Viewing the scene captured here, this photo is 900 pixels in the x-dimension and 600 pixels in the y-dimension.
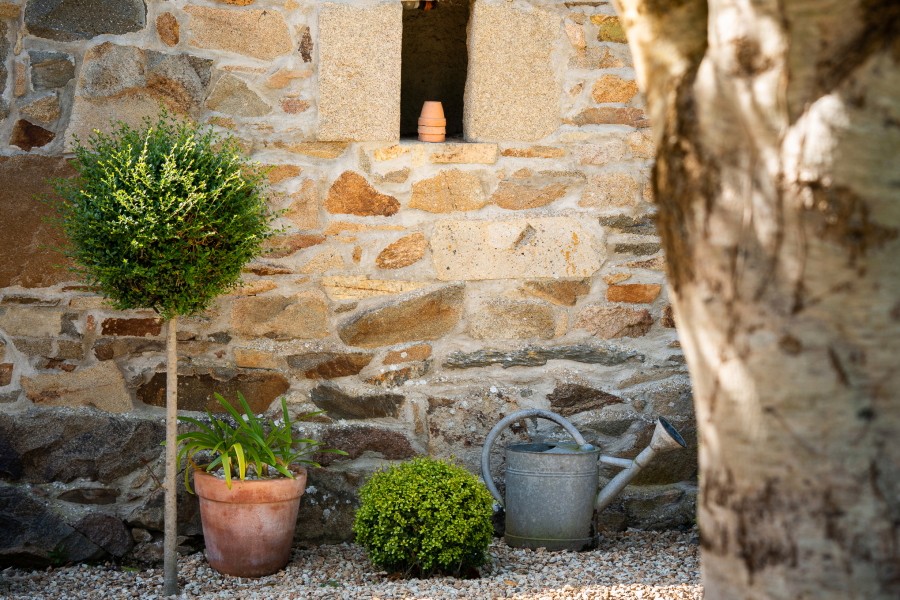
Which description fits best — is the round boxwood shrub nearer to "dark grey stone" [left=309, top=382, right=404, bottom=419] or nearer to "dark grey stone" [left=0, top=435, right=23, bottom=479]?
"dark grey stone" [left=309, top=382, right=404, bottom=419]

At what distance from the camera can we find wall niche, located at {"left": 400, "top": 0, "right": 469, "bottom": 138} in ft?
13.3

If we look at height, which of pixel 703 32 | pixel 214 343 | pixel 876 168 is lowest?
pixel 214 343

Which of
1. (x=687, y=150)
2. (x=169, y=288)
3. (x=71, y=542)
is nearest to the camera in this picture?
(x=687, y=150)

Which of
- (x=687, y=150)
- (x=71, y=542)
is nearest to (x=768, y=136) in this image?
(x=687, y=150)

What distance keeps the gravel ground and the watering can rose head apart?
34 centimetres

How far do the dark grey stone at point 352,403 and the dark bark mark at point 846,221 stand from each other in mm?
2498

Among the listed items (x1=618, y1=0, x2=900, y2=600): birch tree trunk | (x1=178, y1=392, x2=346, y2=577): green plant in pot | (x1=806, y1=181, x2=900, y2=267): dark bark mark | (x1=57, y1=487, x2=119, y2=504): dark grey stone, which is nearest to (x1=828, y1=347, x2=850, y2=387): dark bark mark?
(x1=618, y1=0, x2=900, y2=600): birch tree trunk

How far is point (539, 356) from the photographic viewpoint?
376 centimetres

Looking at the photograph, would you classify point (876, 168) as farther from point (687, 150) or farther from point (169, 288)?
point (169, 288)

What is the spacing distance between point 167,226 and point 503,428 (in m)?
1.43

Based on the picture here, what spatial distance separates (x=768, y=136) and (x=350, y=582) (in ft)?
7.80

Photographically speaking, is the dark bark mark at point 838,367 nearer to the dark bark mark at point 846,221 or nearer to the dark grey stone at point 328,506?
the dark bark mark at point 846,221

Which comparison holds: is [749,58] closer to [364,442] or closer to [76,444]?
[364,442]

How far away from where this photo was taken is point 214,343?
3570 mm
